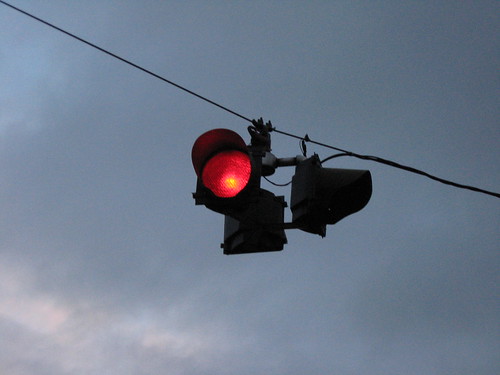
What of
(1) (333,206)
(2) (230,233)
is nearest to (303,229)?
(1) (333,206)

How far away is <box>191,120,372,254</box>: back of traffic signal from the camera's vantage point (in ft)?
9.83

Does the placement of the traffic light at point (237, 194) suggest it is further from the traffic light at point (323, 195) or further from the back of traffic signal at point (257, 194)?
the traffic light at point (323, 195)

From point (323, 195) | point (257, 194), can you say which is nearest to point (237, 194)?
point (257, 194)

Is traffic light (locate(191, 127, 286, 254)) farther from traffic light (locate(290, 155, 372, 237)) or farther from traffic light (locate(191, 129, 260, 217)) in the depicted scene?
traffic light (locate(290, 155, 372, 237))

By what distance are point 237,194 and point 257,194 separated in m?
0.10

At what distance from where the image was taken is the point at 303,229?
3.06 metres

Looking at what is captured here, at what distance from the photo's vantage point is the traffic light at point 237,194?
2.99 m

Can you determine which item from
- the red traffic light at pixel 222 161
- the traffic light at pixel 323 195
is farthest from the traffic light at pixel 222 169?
the traffic light at pixel 323 195

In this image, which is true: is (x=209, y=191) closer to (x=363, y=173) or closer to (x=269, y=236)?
(x=269, y=236)

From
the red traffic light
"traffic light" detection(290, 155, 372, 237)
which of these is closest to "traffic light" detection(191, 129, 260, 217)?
the red traffic light

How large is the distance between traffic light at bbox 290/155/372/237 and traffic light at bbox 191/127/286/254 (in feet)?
0.47

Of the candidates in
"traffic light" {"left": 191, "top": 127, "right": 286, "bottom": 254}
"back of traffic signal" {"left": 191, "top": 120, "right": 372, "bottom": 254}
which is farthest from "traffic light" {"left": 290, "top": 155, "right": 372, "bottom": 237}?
"traffic light" {"left": 191, "top": 127, "right": 286, "bottom": 254}

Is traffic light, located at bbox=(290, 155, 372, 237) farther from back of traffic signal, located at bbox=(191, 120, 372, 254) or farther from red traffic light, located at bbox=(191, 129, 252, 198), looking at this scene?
red traffic light, located at bbox=(191, 129, 252, 198)

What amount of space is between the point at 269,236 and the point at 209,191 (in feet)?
1.21
